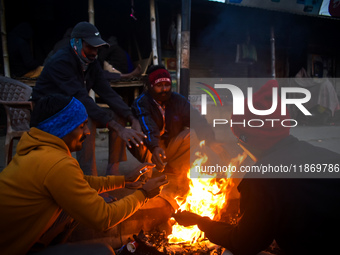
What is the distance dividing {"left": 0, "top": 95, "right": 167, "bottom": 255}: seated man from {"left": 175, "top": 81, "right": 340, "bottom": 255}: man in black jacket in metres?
0.87

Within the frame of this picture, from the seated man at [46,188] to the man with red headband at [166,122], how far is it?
1771 mm

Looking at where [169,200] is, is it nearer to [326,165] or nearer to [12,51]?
[326,165]

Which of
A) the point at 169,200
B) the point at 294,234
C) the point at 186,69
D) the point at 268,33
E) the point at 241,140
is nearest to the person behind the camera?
the point at 294,234

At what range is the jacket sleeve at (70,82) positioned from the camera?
9.82 feet

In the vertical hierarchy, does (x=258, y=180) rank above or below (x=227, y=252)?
above

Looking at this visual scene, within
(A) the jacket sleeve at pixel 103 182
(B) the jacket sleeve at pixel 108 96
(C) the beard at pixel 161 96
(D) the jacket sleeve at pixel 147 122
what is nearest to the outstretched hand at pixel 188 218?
(A) the jacket sleeve at pixel 103 182

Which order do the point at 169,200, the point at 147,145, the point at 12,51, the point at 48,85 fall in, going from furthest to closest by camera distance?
the point at 12,51, the point at 147,145, the point at 48,85, the point at 169,200

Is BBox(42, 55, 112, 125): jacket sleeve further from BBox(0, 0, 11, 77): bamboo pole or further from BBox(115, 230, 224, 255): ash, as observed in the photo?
BBox(0, 0, 11, 77): bamboo pole

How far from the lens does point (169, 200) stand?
9.46 feet

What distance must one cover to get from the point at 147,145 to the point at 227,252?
179 cm

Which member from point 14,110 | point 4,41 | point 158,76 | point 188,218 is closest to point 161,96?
point 158,76

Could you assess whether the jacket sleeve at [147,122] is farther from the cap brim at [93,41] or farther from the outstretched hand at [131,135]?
the cap brim at [93,41]

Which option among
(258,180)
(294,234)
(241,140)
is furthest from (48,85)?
(294,234)

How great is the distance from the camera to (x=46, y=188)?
1524mm
